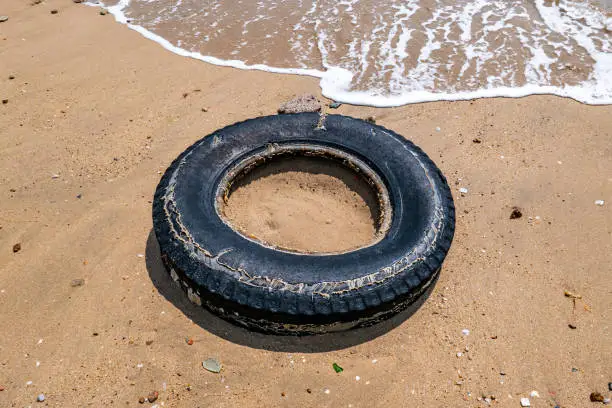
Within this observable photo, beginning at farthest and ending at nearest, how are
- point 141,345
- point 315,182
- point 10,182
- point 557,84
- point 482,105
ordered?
1. point 557,84
2. point 482,105
3. point 10,182
4. point 315,182
5. point 141,345

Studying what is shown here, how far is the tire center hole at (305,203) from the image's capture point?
14.0 feet

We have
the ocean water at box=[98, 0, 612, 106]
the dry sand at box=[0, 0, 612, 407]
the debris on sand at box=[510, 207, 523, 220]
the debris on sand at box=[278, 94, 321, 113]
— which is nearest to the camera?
the dry sand at box=[0, 0, 612, 407]

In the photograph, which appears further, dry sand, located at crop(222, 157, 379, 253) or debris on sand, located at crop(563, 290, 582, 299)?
dry sand, located at crop(222, 157, 379, 253)

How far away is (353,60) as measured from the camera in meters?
7.24

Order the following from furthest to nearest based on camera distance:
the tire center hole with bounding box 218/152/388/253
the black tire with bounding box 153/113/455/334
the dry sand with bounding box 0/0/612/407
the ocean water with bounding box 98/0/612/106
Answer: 1. the ocean water with bounding box 98/0/612/106
2. the tire center hole with bounding box 218/152/388/253
3. the dry sand with bounding box 0/0/612/407
4. the black tire with bounding box 153/113/455/334

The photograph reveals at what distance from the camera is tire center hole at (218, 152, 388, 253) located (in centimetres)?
427

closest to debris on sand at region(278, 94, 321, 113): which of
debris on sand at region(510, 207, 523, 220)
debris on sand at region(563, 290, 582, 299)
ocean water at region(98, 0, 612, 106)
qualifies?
ocean water at region(98, 0, 612, 106)

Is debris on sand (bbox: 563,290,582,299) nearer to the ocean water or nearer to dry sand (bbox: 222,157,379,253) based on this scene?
dry sand (bbox: 222,157,379,253)

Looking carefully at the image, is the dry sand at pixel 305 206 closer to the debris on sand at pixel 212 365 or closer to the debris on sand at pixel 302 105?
the debris on sand at pixel 212 365

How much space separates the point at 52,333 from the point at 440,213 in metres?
3.55

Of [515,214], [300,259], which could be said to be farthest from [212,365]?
[515,214]

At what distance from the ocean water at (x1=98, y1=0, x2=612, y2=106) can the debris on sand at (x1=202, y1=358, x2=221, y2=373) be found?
14.0 feet

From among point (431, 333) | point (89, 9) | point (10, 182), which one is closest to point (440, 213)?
point (431, 333)

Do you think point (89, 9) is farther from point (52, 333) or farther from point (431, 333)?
point (431, 333)
